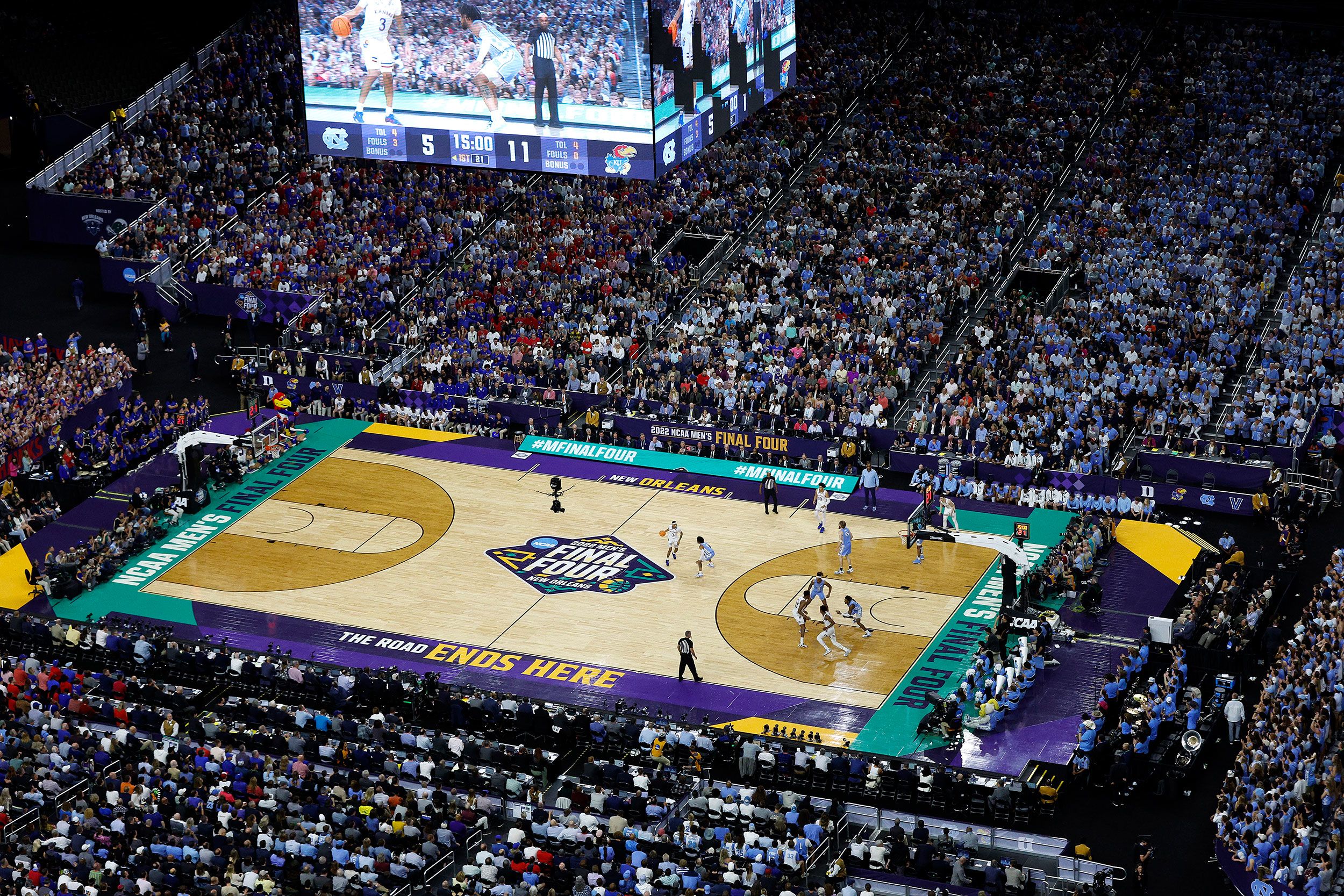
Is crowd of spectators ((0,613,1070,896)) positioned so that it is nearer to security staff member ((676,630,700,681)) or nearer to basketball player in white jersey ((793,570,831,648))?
security staff member ((676,630,700,681))

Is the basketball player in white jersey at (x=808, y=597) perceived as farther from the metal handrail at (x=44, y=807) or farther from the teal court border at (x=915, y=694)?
the metal handrail at (x=44, y=807)

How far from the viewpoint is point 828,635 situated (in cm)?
4962

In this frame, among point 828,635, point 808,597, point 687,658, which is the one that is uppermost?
point 808,597

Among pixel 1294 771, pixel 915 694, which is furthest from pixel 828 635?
pixel 1294 771

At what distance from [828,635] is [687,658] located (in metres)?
4.09

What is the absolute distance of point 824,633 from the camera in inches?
1946

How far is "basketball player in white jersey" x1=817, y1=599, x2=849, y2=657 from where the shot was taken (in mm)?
49000

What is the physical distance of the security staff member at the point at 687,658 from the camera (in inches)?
1876

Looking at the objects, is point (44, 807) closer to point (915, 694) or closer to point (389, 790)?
point (389, 790)

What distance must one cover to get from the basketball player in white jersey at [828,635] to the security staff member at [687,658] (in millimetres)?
3342

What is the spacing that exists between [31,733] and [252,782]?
278 inches

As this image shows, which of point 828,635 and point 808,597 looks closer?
point 808,597

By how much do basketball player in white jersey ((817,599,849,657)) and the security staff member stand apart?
3.34 metres

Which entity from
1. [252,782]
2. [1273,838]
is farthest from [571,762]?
[1273,838]
